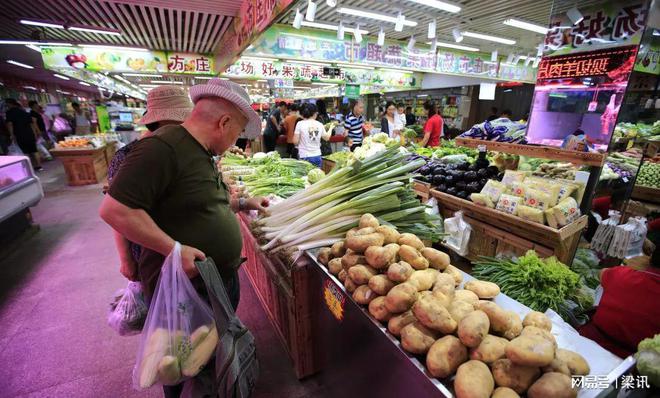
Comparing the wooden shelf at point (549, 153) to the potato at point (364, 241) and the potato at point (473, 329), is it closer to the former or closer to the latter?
the potato at point (364, 241)

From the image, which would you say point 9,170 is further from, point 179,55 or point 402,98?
point 402,98

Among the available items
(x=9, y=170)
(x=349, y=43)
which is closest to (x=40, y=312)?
(x=9, y=170)

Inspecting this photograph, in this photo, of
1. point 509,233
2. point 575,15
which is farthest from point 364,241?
point 575,15

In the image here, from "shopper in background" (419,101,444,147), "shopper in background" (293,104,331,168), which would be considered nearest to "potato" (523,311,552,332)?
"shopper in background" (293,104,331,168)

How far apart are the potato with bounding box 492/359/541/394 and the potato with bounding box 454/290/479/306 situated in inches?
10.9

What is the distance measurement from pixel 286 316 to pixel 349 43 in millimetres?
8473

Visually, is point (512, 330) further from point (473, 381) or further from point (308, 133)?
point (308, 133)

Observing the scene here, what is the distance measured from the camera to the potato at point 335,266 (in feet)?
5.28

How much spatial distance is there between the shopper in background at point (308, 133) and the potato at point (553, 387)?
5.46 metres

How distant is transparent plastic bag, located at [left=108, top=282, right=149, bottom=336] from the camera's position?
182cm

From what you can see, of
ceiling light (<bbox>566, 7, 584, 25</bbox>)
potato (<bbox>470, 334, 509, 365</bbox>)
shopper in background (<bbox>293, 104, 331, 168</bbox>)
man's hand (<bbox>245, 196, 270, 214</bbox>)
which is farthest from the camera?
A: shopper in background (<bbox>293, 104, 331, 168</bbox>)

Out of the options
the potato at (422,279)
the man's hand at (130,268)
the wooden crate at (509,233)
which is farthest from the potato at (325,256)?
the wooden crate at (509,233)

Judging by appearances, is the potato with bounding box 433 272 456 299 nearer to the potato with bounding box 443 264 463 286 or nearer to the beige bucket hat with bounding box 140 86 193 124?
the potato with bounding box 443 264 463 286

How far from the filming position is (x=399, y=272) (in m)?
1.22
